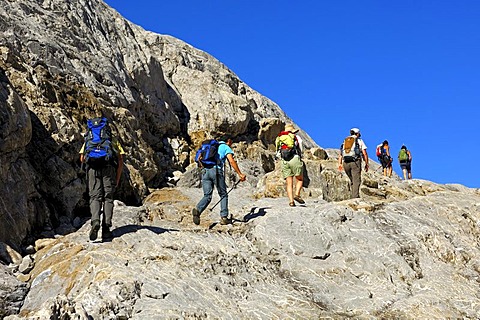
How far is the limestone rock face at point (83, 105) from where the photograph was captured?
15445 millimetres

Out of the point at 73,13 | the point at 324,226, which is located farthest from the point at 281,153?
the point at 73,13

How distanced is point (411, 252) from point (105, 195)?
9269mm

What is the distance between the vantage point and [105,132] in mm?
12906

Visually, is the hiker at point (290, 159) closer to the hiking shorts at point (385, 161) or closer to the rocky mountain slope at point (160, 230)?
the rocky mountain slope at point (160, 230)

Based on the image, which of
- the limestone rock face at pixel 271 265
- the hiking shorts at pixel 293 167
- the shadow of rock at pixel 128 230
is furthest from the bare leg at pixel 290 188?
the shadow of rock at pixel 128 230

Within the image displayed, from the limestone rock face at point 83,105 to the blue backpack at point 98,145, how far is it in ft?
10.5

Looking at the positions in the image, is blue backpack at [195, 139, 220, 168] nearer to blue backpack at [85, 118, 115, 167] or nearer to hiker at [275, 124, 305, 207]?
hiker at [275, 124, 305, 207]

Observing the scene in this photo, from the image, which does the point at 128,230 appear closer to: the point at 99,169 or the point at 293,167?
the point at 99,169

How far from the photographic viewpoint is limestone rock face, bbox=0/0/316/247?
608 inches

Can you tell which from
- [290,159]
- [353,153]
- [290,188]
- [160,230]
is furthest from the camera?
[353,153]

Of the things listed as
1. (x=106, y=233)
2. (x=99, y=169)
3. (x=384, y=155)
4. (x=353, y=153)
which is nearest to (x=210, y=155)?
(x=99, y=169)

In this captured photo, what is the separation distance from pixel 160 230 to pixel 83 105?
9318mm

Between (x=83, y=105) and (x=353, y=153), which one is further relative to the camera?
(x=83, y=105)

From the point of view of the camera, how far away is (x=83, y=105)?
21719 millimetres
